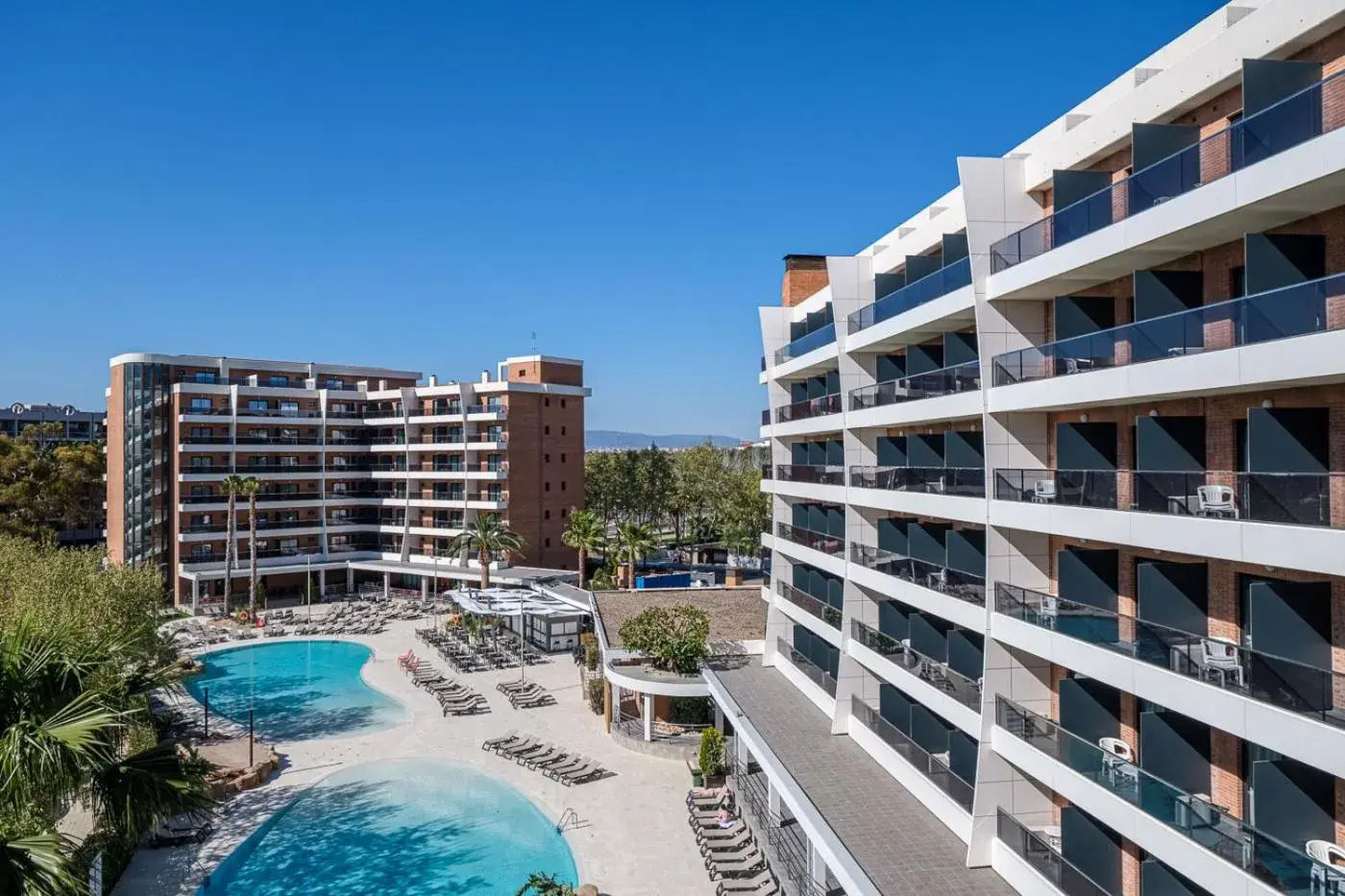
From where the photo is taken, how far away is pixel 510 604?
41.0 meters

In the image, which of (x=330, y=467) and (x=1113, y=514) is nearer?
(x=1113, y=514)

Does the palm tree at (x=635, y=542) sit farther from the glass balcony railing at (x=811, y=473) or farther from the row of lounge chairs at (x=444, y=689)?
the glass balcony railing at (x=811, y=473)

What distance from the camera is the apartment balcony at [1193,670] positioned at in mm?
9000

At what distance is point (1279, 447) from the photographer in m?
9.88

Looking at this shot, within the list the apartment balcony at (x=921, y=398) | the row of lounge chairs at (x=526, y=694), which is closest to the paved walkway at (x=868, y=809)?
the apartment balcony at (x=921, y=398)

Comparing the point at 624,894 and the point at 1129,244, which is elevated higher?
the point at 1129,244

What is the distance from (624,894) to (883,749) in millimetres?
6713

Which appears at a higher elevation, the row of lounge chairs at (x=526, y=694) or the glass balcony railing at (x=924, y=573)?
the glass balcony railing at (x=924, y=573)

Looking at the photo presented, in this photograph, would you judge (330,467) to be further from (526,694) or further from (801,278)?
(801,278)

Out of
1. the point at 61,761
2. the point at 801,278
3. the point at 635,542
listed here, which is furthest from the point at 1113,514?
the point at 635,542

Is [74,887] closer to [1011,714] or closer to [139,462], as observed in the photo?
[1011,714]

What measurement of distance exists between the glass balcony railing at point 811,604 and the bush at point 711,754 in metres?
4.70

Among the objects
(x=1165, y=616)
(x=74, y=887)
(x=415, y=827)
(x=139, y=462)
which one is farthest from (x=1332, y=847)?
(x=139, y=462)

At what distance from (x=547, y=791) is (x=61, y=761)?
1712 cm
